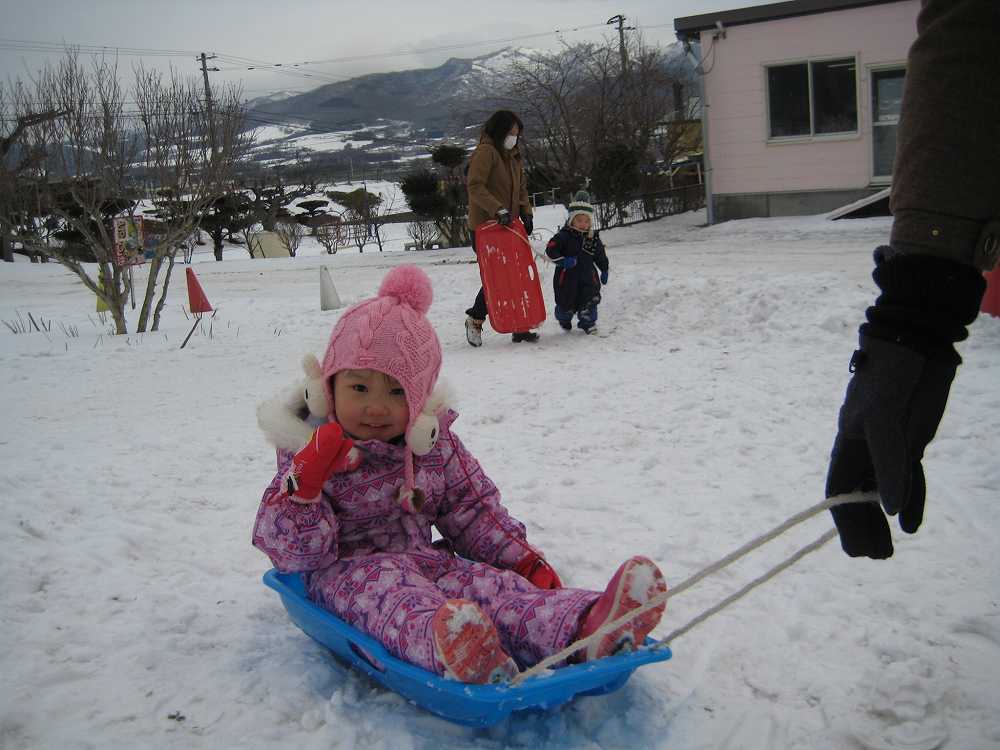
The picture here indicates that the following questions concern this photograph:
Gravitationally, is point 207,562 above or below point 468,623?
below

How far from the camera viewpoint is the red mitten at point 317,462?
195cm

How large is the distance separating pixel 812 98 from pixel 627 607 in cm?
1234

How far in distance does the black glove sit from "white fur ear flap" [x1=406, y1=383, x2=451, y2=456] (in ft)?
3.68

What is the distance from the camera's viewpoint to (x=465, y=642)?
1.76m

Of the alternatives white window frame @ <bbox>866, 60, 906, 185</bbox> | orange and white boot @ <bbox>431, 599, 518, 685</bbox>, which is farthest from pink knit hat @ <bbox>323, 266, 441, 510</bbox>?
white window frame @ <bbox>866, 60, 906, 185</bbox>

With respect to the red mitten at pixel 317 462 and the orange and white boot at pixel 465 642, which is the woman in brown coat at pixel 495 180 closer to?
the red mitten at pixel 317 462

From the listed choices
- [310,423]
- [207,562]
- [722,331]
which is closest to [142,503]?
[207,562]

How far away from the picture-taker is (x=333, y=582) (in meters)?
2.15

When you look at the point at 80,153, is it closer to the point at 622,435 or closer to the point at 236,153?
the point at 236,153

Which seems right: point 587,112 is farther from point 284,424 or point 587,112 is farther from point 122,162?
point 284,424

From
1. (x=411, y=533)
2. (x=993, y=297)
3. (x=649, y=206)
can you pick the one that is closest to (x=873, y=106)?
(x=649, y=206)

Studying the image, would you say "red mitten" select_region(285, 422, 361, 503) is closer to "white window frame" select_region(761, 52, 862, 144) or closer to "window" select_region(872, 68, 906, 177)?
"window" select_region(872, 68, 906, 177)

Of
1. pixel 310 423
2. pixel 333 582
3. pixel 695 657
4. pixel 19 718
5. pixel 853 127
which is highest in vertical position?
pixel 853 127

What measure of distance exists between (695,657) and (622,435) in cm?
195
